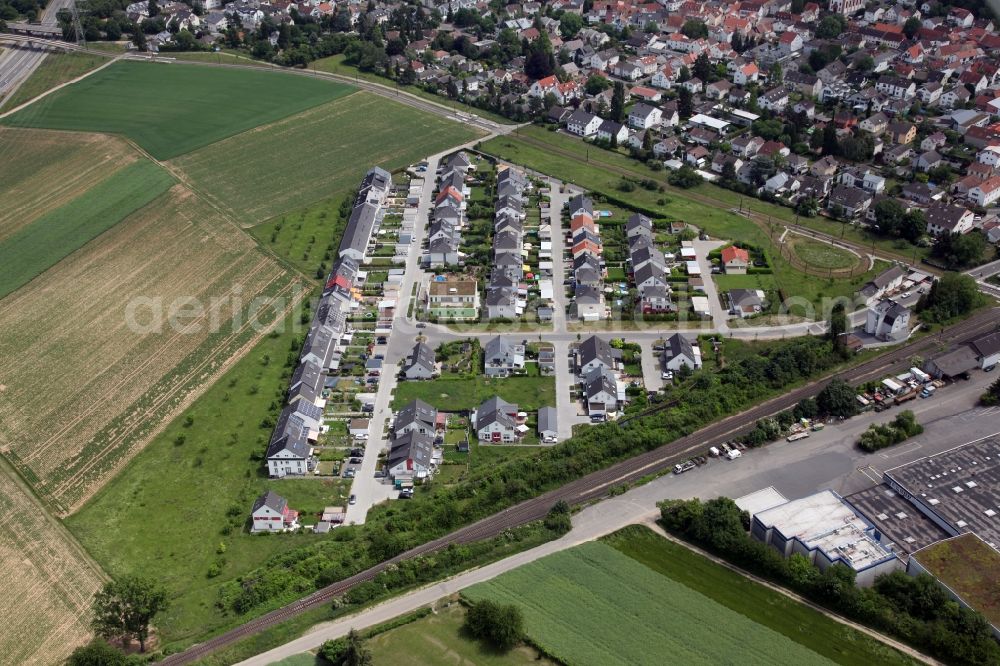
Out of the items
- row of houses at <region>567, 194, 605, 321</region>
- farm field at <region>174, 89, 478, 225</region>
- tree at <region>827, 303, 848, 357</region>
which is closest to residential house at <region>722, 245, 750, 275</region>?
row of houses at <region>567, 194, 605, 321</region>

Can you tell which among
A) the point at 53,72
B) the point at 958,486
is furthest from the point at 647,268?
the point at 53,72

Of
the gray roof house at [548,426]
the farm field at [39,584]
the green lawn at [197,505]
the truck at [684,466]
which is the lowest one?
the farm field at [39,584]

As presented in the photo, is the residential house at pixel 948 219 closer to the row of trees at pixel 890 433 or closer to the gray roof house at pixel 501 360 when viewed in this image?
the row of trees at pixel 890 433

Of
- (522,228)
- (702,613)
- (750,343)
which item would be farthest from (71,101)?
(702,613)

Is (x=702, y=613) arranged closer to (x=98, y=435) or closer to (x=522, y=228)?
(x=98, y=435)

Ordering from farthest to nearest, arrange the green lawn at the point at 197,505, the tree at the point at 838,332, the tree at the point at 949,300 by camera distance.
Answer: the tree at the point at 949,300 < the tree at the point at 838,332 < the green lawn at the point at 197,505

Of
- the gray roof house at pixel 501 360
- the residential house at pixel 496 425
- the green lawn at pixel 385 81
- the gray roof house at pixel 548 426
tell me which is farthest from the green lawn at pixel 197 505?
the green lawn at pixel 385 81
